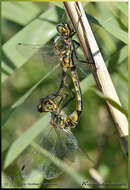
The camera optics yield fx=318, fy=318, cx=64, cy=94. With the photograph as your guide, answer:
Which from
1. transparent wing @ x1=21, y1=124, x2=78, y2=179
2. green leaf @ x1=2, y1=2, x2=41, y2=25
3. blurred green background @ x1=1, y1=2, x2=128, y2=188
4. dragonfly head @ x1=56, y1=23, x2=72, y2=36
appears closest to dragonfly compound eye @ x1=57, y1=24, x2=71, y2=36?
dragonfly head @ x1=56, y1=23, x2=72, y2=36

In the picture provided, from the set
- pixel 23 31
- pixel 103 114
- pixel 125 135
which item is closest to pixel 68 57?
pixel 125 135

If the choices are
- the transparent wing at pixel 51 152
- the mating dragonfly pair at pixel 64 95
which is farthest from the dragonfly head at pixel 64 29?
the transparent wing at pixel 51 152

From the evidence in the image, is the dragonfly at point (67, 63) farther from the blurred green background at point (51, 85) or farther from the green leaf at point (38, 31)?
the green leaf at point (38, 31)

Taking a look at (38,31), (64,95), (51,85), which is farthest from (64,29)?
(51,85)

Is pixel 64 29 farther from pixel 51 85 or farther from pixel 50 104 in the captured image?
pixel 51 85

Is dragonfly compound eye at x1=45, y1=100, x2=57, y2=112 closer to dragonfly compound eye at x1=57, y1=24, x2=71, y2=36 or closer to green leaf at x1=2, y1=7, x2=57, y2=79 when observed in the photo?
dragonfly compound eye at x1=57, y1=24, x2=71, y2=36

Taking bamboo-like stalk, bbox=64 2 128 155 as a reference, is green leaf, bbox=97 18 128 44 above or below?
above
